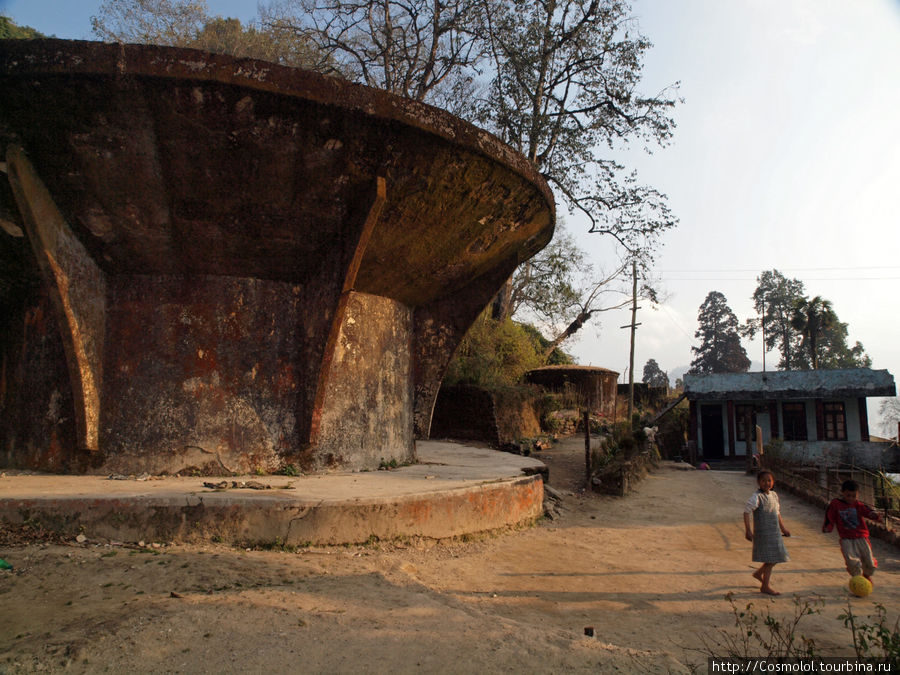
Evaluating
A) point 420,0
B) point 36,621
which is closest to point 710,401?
point 420,0

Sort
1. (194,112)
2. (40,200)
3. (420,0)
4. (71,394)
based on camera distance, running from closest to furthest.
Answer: (194,112) → (40,200) → (71,394) → (420,0)

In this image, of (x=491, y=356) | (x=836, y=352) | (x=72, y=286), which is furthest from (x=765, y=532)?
(x=836, y=352)

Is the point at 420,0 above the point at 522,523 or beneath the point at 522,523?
above

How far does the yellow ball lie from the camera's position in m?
4.56

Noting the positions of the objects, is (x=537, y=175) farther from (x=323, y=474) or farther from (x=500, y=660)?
(x=500, y=660)

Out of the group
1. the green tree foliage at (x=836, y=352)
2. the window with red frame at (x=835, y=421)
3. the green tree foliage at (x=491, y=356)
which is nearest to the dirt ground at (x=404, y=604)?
the green tree foliage at (x=491, y=356)

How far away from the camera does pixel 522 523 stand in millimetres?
6258

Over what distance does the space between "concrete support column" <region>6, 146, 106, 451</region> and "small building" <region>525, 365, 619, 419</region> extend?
17.0 m

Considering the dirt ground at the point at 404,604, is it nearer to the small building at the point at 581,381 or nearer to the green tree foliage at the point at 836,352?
the small building at the point at 581,381

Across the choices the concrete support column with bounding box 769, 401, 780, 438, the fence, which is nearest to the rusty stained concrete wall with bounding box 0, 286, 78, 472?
the fence

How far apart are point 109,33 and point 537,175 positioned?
14.8m

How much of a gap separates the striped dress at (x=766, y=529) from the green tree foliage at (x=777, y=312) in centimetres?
4780

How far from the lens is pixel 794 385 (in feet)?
67.6

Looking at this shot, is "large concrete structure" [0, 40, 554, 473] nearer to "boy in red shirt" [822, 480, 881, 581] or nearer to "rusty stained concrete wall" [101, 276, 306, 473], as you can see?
"rusty stained concrete wall" [101, 276, 306, 473]
